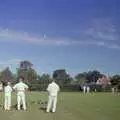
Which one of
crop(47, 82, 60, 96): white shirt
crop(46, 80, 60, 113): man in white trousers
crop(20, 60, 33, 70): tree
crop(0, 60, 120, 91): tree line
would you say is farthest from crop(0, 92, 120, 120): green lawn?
crop(20, 60, 33, 70): tree

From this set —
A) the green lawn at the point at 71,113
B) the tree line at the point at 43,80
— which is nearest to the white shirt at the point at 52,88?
the green lawn at the point at 71,113

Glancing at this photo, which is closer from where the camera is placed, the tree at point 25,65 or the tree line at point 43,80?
the tree line at point 43,80

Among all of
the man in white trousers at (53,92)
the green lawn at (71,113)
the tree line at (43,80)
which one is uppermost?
the tree line at (43,80)

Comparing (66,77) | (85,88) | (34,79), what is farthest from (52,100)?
(66,77)

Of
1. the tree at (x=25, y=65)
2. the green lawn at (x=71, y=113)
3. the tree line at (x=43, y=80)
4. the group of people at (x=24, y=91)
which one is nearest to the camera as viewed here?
the green lawn at (x=71, y=113)

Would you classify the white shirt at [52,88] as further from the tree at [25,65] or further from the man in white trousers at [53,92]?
the tree at [25,65]

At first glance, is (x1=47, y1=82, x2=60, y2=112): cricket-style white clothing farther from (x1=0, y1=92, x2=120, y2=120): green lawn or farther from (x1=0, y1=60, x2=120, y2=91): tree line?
(x1=0, y1=60, x2=120, y2=91): tree line

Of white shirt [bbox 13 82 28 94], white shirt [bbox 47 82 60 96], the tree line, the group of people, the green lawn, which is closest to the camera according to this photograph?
the green lawn

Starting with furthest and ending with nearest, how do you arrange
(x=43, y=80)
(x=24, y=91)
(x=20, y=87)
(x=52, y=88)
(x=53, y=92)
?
(x=43, y=80) < (x=24, y=91) < (x=20, y=87) < (x=53, y=92) < (x=52, y=88)

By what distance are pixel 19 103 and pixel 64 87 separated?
301ft

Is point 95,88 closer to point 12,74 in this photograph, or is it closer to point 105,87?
point 105,87

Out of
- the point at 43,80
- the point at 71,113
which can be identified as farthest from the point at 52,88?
the point at 43,80

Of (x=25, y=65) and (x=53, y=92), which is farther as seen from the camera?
(x=25, y=65)

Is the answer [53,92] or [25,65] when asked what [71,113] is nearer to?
[53,92]
